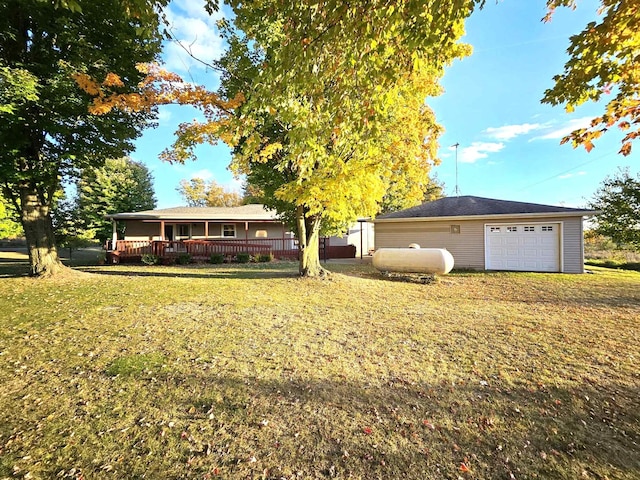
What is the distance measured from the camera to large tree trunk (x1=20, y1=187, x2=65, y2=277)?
981 centimetres

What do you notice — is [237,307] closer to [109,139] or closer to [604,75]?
[604,75]

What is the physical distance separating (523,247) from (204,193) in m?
43.5

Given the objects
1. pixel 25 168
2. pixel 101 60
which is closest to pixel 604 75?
pixel 101 60

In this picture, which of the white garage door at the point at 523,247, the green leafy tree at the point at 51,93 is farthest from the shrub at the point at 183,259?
the white garage door at the point at 523,247

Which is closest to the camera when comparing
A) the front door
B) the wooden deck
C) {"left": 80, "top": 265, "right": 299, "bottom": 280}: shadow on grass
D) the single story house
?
{"left": 80, "top": 265, "right": 299, "bottom": 280}: shadow on grass

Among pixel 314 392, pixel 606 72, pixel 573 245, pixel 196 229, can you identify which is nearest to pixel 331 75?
pixel 606 72

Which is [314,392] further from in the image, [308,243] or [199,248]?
[199,248]

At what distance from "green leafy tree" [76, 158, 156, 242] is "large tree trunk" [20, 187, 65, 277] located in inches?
544

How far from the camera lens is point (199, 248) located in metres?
17.8

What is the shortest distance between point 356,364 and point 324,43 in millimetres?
4144

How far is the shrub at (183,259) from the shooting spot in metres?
16.5

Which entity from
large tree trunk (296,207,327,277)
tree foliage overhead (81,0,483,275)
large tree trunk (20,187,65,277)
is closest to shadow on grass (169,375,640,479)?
tree foliage overhead (81,0,483,275)

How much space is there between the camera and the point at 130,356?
160 inches

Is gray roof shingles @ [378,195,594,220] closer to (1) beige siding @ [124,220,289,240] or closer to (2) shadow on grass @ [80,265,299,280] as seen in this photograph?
(2) shadow on grass @ [80,265,299,280]
